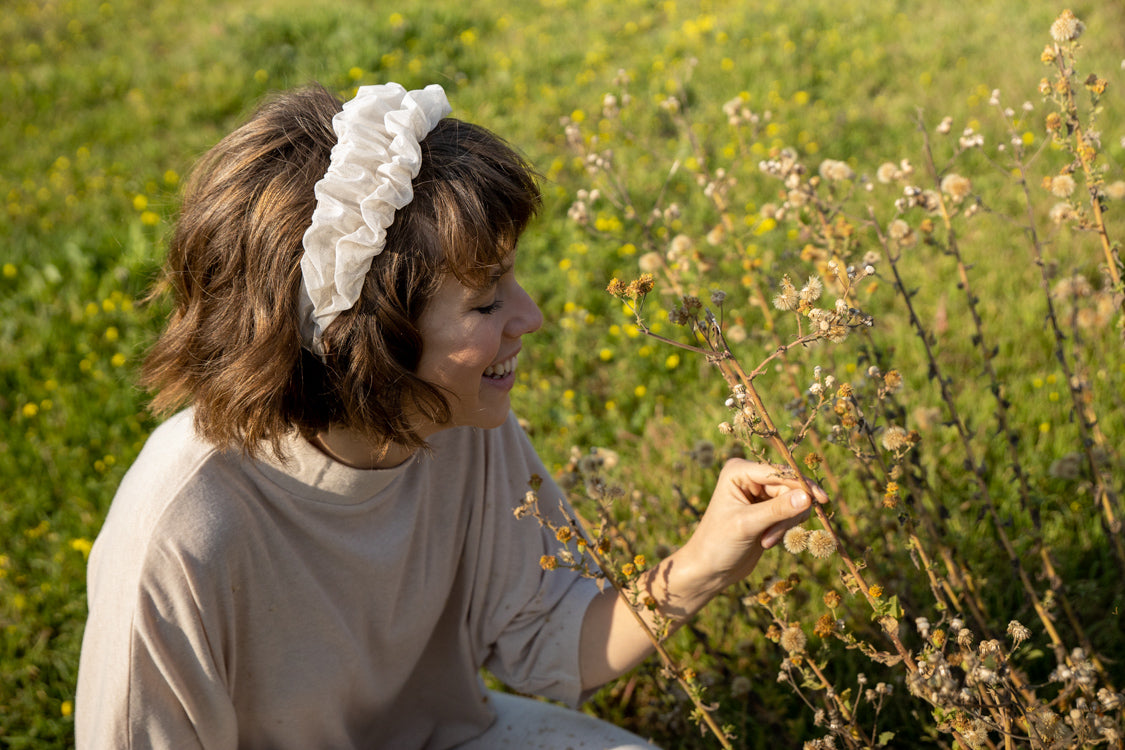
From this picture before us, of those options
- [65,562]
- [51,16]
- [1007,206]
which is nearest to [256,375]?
[65,562]

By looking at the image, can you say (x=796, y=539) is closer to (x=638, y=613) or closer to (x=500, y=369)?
(x=638, y=613)

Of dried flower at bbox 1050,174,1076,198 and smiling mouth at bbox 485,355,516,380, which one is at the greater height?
dried flower at bbox 1050,174,1076,198

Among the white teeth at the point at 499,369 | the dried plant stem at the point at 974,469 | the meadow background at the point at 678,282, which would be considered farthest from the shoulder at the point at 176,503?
the dried plant stem at the point at 974,469

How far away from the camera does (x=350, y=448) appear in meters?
1.54

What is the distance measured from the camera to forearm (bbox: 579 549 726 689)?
4.88 ft

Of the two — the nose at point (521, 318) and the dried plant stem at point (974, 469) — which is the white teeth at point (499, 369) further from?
the dried plant stem at point (974, 469)

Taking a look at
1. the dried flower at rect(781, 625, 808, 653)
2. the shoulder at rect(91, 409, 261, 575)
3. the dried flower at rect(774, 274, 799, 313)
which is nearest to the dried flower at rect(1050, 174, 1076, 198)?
the dried flower at rect(774, 274, 799, 313)

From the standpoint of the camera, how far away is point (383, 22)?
591 centimetres

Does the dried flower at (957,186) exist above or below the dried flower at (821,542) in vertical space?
above

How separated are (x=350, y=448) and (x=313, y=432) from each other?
0.09 metres

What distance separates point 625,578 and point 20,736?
1.73 metres

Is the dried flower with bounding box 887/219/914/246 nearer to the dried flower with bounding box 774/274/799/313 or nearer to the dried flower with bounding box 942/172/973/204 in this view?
the dried flower with bounding box 942/172/973/204

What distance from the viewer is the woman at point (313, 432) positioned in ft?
4.44

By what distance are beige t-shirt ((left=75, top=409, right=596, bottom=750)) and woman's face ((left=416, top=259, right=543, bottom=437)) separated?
0.70 feet
